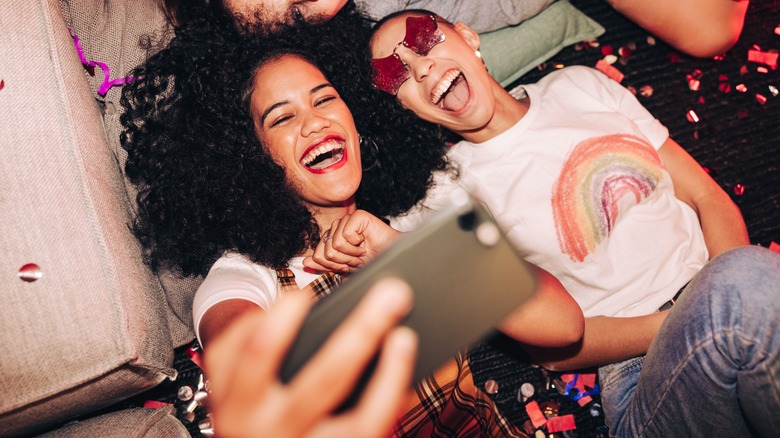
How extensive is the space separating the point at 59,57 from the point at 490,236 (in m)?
1.36

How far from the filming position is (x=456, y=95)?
2041mm

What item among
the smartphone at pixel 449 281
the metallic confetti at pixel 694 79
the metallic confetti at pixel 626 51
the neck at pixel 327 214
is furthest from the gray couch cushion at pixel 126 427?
the metallic confetti at pixel 694 79

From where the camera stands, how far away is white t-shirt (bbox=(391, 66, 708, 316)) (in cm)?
192

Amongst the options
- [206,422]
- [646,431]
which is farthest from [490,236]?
[206,422]

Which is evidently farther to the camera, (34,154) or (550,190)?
(550,190)

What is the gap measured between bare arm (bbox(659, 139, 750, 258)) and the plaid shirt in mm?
1083

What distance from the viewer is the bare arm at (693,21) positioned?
2.34m

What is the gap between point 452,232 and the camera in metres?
0.83

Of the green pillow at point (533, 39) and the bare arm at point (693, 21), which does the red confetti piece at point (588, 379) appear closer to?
the green pillow at point (533, 39)

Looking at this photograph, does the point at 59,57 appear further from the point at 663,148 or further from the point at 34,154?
the point at 663,148

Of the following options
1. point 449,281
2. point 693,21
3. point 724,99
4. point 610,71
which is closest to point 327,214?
point 449,281

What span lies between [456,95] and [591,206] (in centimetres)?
67

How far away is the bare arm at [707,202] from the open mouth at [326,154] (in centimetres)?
133

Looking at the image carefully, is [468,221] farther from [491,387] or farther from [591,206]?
[491,387]
